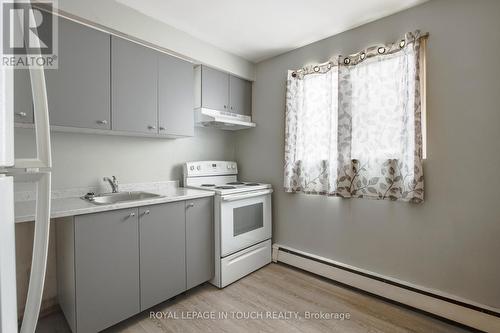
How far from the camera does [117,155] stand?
2139 mm

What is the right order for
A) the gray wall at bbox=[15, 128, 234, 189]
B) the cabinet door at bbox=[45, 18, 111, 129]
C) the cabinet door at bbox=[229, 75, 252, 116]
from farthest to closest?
the cabinet door at bbox=[229, 75, 252, 116] < the gray wall at bbox=[15, 128, 234, 189] < the cabinet door at bbox=[45, 18, 111, 129]

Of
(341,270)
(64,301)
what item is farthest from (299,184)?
(64,301)

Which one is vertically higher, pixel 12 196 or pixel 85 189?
pixel 12 196

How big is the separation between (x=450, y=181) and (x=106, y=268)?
245cm

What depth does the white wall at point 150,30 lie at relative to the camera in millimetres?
1650

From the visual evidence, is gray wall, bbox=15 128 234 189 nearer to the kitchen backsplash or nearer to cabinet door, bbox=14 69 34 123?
the kitchen backsplash

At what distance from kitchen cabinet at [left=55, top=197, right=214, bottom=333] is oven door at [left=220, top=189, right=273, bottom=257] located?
22cm

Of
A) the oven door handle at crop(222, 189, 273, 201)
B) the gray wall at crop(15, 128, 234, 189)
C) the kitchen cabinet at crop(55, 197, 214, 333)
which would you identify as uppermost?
the gray wall at crop(15, 128, 234, 189)

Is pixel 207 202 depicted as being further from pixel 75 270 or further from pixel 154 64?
pixel 154 64

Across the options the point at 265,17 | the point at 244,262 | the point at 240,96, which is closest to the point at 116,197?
the point at 244,262

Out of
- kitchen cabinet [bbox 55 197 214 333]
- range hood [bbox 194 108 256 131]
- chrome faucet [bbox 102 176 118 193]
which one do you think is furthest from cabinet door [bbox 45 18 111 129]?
range hood [bbox 194 108 256 131]

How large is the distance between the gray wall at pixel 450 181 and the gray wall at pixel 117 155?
5.66 feet

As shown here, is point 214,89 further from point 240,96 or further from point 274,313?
point 274,313

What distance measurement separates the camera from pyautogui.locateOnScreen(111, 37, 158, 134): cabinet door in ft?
5.98
